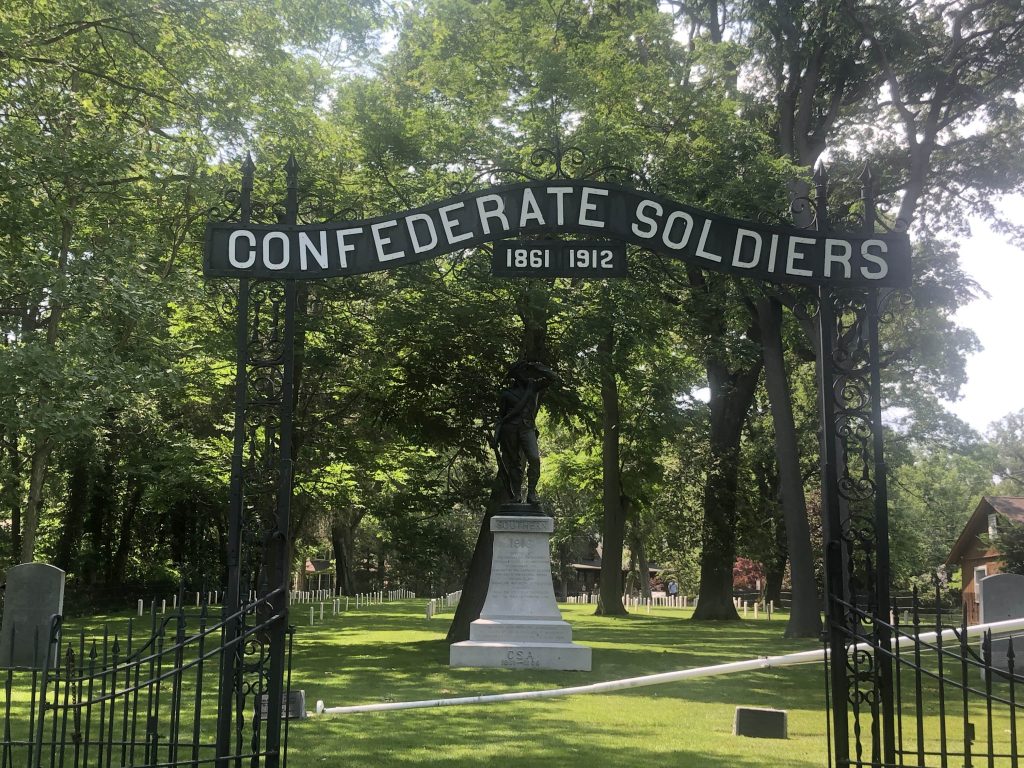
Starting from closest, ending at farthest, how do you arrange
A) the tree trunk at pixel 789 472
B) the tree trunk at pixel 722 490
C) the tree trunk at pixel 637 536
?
the tree trunk at pixel 789 472 → the tree trunk at pixel 722 490 → the tree trunk at pixel 637 536

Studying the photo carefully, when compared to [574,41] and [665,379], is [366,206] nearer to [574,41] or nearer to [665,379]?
[574,41]

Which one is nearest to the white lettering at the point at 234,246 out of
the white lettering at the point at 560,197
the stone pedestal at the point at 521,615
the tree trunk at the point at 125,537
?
the white lettering at the point at 560,197

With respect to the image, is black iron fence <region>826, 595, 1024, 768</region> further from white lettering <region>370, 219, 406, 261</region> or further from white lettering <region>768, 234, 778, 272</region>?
white lettering <region>370, 219, 406, 261</region>

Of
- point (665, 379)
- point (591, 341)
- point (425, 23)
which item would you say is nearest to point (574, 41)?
point (425, 23)

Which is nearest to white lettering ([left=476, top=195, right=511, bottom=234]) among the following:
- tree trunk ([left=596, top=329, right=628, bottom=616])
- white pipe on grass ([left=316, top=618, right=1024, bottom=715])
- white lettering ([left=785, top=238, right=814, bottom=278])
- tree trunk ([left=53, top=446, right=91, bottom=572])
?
white lettering ([left=785, top=238, right=814, bottom=278])

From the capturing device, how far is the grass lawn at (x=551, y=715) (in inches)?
375

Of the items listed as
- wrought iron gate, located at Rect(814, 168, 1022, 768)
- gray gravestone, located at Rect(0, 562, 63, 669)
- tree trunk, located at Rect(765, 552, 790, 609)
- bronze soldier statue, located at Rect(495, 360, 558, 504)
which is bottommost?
tree trunk, located at Rect(765, 552, 790, 609)

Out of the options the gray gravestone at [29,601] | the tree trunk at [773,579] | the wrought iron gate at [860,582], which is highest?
the wrought iron gate at [860,582]

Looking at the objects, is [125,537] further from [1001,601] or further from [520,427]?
[1001,601]

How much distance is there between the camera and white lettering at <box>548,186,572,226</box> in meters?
7.58

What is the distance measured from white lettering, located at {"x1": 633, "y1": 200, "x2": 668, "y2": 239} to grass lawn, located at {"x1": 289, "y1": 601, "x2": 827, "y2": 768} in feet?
16.0

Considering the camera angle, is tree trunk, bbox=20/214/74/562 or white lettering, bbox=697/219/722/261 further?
tree trunk, bbox=20/214/74/562

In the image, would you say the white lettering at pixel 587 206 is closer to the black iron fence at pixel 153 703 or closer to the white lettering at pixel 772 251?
the white lettering at pixel 772 251

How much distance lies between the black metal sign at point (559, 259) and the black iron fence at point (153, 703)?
3080 millimetres
